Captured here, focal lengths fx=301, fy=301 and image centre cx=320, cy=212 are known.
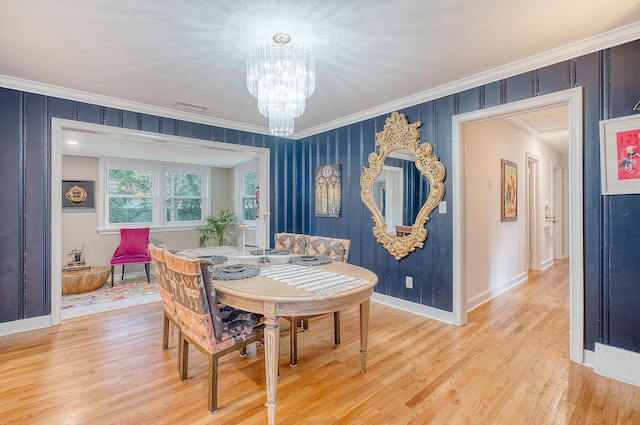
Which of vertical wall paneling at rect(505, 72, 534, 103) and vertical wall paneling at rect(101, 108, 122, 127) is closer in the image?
vertical wall paneling at rect(505, 72, 534, 103)

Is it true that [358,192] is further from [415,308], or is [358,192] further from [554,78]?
[554,78]

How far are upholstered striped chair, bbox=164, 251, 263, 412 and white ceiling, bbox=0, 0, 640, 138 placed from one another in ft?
4.89

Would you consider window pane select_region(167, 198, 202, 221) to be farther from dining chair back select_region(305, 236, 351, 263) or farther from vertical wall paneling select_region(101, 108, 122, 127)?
dining chair back select_region(305, 236, 351, 263)

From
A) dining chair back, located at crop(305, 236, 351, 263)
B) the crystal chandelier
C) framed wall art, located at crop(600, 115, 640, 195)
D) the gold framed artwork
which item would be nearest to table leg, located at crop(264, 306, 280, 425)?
dining chair back, located at crop(305, 236, 351, 263)

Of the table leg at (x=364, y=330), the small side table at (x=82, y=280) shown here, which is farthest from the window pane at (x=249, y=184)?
the table leg at (x=364, y=330)

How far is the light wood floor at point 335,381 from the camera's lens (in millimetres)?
1708

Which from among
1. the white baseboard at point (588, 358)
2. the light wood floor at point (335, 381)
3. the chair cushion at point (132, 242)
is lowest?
the light wood floor at point (335, 381)

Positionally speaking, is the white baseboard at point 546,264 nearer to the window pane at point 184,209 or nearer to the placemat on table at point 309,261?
the placemat on table at point 309,261

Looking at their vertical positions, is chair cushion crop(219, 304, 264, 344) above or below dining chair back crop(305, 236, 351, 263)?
below

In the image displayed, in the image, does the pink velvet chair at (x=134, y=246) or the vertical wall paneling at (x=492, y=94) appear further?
the pink velvet chair at (x=134, y=246)

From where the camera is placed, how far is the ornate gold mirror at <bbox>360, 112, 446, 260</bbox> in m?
3.15

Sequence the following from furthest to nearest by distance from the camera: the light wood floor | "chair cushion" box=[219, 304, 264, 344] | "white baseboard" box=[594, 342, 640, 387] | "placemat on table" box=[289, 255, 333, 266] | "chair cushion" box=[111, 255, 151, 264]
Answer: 1. "chair cushion" box=[111, 255, 151, 264]
2. "placemat on table" box=[289, 255, 333, 266]
3. "white baseboard" box=[594, 342, 640, 387]
4. "chair cushion" box=[219, 304, 264, 344]
5. the light wood floor

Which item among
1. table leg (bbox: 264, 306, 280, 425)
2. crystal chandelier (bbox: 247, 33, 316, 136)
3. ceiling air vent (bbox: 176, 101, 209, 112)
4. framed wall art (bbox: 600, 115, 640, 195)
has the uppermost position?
ceiling air vent (bbox: 176, 101, 209, 112)

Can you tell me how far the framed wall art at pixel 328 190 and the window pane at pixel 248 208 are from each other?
7.92 ft
